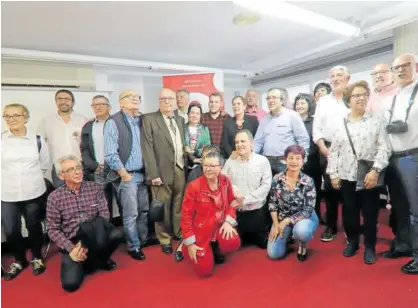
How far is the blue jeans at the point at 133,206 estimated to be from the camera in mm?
2418

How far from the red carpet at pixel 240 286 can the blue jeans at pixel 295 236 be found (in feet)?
0.25

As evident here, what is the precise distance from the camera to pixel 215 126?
10.1 feet

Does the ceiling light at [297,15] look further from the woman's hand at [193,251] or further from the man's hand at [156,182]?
the woman's hand at [193,251]

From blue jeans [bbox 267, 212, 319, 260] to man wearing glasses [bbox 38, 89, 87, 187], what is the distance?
2118mm

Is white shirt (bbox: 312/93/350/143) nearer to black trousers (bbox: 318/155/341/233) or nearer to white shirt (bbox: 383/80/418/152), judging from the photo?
black trousers (bbox: 318/155/341/233)

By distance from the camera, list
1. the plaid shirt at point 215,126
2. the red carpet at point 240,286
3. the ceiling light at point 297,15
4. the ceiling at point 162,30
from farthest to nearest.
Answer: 1. the plaid shirt at point 215,126
2. the ceiling at point 162,30
3. the ceiling light at point 297,15
4. the red carpet at point 240,286

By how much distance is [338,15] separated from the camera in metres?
3.24

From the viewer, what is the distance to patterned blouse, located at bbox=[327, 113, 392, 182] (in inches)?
80.6

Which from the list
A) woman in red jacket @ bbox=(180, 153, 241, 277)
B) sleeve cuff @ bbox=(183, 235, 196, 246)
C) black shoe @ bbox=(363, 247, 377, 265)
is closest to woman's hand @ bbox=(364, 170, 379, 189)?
black shoe @ bbox=(363, 247, 377, 265)

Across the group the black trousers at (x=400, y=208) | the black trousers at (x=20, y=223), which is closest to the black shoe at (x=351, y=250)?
the black trousers at (x=400, y=208)

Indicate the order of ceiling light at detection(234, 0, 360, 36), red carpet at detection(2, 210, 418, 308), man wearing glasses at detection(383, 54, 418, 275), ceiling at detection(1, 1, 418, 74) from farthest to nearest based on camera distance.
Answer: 1. ceiling at detection(1, 1, 418, 74)
2. ceiling light at detection(234, 0, 360, 36)
3. man wearing glasses at detection(383, 54, 418, 275)
4. red carpet at detection(2, 210, 418, 308)

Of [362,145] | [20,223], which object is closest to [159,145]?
[20,223]

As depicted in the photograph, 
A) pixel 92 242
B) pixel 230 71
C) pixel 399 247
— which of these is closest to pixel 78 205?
pixel 92 242

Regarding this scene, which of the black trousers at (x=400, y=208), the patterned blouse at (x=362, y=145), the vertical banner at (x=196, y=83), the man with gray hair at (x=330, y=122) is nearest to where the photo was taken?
the patterned blouse at (x=362, y=145)
